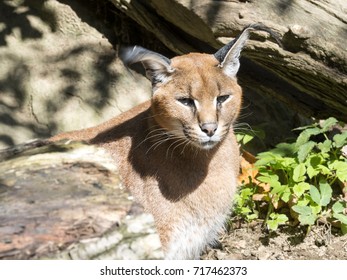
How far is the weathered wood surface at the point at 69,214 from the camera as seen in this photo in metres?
3.77

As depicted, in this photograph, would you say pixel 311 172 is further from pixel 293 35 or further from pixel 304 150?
pixel 293 35

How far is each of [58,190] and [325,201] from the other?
282 cm

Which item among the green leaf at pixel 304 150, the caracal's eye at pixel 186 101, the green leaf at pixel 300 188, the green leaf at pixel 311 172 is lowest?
the green leaf at pixel 300 188

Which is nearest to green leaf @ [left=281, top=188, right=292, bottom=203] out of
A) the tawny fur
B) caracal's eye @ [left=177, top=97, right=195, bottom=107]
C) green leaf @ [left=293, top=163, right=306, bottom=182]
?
green leaf @ [left=293, top=163, right=306, bottom=182]

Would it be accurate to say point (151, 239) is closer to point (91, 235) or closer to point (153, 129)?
point (91, 235)

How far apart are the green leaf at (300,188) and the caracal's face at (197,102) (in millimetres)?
1269

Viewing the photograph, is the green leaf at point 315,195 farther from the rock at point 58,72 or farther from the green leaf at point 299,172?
the rock at point 58,72

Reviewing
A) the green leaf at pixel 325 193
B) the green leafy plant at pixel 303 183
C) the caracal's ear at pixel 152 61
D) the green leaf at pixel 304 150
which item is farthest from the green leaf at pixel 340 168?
the caracal's ear at pixel 152 61

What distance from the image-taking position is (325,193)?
19.6ft

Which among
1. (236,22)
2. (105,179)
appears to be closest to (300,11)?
(236,22)

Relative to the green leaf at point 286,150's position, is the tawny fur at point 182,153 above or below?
above

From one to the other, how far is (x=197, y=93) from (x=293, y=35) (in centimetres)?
160

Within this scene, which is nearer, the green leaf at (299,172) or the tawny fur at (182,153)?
the tawny fur at (182,153)

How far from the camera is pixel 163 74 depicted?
5.07 metres
